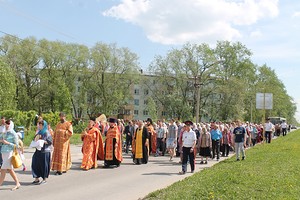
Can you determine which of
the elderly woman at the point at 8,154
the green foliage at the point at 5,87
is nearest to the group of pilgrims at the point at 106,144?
the elderly woman at the point at 8,154

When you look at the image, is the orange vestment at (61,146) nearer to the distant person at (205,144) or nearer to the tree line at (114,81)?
the distant person at (205,144)

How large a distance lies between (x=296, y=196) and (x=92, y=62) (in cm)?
5807

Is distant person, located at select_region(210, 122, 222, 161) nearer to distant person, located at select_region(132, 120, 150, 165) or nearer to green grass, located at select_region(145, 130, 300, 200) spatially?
distant person, located at select_region(132, 120, 150, 165)

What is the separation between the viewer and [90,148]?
1426 cm

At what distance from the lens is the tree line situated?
60688 mm

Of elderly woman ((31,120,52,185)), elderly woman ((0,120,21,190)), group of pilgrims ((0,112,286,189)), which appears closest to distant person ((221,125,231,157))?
group of pilgrims ((0,112,286,189))

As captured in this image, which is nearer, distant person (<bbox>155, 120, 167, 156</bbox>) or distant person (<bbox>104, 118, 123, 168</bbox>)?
distant person (<bbox>104, 118, 123, 168</bbox>)

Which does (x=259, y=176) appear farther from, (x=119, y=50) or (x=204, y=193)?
(x=119, y=50)

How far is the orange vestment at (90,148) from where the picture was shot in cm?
1422

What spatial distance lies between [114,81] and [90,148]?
5166 centimetres

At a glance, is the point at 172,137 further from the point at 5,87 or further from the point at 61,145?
the point at 5,87

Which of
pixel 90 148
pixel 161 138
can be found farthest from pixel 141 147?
pixel 161 138

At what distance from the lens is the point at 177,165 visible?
54.1 feet

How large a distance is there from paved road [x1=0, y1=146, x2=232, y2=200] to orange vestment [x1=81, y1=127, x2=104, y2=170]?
1.21 ft
